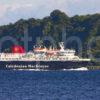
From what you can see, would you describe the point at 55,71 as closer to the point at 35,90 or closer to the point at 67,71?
the point at 67,71

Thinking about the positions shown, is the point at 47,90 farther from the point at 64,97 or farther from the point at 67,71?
the point at 67,71

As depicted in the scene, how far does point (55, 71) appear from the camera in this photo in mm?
199750

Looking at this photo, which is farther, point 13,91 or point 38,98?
point 13,91

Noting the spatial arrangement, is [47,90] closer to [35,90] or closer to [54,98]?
[35,90]

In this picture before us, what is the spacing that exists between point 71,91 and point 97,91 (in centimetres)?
347

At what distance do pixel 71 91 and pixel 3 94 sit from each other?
410 inches

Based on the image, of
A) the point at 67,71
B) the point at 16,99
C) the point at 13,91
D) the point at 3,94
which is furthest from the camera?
the point at 67,71

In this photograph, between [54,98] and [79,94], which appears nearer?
[54,98]

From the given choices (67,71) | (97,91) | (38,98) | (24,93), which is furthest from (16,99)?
(67,71)

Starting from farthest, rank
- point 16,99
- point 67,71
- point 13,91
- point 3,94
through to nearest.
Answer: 1. point 67,71
2. point 13,91
3. point 3,94
4. point 16,99

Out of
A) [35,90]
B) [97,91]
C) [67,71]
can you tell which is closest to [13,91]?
[35,90]

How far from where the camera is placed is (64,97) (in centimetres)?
8938

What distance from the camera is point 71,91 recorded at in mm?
99812

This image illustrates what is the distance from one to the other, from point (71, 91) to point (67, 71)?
99.3m
